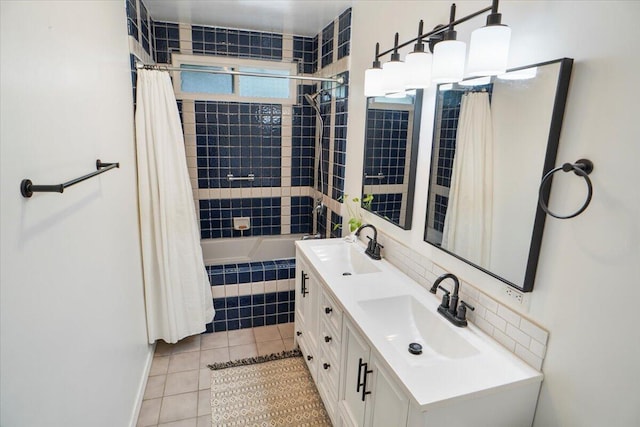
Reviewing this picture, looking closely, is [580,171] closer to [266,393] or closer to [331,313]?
[331,313]

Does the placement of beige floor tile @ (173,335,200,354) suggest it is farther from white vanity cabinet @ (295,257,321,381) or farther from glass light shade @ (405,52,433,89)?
glass light shade @ (405,52,433,89)

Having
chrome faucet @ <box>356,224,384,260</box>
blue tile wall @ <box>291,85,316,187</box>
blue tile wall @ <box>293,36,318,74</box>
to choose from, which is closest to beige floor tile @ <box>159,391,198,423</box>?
chrome faucet @ <box>356,224,384,260</box>

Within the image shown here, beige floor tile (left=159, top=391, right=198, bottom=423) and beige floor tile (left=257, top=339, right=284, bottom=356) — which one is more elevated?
beige floor tile (left=257, top=339, right=284, bottom=356)

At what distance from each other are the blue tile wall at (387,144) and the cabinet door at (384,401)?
1.08m

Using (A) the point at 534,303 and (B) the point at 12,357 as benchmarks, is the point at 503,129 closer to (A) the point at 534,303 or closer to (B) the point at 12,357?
(A) the point at 534,303

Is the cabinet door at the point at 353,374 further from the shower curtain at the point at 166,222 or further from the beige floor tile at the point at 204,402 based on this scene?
the shower curtain at the point at 166,222

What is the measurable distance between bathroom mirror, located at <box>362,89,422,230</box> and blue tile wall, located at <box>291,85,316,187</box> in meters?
1.41

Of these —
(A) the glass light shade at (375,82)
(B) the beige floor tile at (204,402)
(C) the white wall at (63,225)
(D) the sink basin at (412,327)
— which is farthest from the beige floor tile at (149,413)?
(A) the glass light shade at (375,82)

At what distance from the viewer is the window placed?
3283mm

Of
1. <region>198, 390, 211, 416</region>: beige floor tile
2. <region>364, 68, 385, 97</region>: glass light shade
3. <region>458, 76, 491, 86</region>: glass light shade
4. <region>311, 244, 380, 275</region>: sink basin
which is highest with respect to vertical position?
<region>364, 68, 385, 97</region>: glass light shade

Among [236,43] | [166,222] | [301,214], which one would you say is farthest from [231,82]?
[166,222]

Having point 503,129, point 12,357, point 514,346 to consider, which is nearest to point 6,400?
point 12,357

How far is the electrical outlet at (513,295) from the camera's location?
1.30 m

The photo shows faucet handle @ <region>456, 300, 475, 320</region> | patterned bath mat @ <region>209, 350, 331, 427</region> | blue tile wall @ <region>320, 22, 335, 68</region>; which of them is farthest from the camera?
blue tile wall @ <region>320, 22, 335, 68</region>
